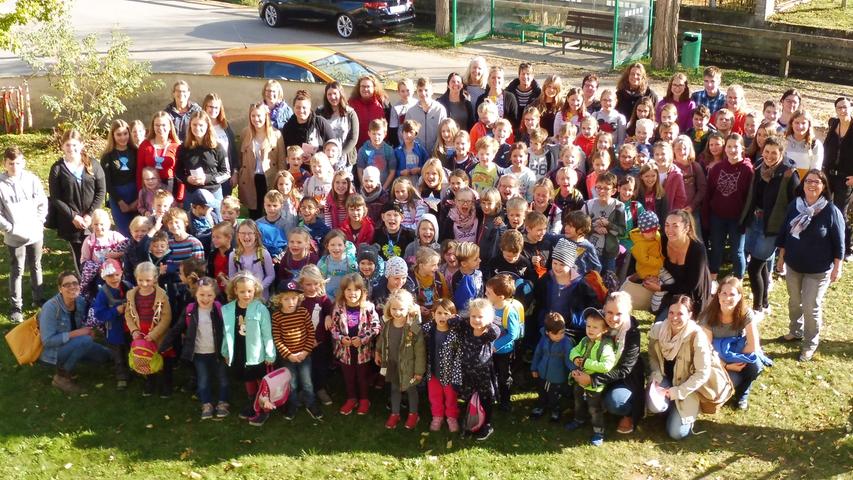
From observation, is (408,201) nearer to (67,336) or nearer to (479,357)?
(479,357)

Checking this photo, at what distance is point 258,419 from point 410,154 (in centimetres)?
372

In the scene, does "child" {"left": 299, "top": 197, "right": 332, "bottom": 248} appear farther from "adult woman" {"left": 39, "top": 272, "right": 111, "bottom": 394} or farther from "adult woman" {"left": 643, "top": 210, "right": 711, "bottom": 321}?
"adult woman" {"left": 643, "top": 210, "right": 711, "bottom": 321}

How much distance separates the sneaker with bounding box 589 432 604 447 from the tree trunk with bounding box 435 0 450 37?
A: 52.1 ft

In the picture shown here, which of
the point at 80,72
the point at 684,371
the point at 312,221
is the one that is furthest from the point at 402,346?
the point at 80,72

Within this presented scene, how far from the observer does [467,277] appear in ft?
26.7

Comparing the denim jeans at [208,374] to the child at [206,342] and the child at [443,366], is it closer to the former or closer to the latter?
the child at [206,342]

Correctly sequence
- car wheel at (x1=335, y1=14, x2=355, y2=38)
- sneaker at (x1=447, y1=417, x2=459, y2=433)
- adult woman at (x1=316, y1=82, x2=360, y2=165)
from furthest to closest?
1. car wheel at (x1=335, y1=14, x2=355, y2=38)
2. adult woman at (x1=316, y1=82, x2=360, y2=165)
3. sneaker at (x1=447, y1=417, x2=459, y2=433)

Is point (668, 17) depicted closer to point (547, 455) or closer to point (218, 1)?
point (547, 455)

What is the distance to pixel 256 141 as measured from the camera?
10680 millimetres

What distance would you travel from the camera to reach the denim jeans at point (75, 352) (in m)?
8.55

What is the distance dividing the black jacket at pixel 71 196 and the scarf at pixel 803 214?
7.12 m

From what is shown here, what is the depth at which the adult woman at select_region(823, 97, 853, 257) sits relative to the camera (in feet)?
32.9

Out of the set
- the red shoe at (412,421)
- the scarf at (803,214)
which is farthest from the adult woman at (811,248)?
the red shoe at (412,421)

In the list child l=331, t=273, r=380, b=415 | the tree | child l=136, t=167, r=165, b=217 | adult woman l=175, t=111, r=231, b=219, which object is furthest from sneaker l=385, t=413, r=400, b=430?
the tree
